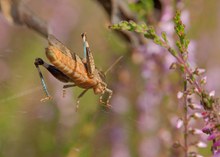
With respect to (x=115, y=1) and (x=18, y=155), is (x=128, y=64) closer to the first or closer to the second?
(x=115, y=1)

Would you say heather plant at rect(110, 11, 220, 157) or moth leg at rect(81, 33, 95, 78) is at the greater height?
moth leg at rect(81, 33, 95, 78)

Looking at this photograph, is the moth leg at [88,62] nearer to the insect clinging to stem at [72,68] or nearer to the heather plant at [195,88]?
the insect clinging to stem at [72,68]

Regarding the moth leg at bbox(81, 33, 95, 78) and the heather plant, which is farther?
the moth leg at bbox(81, 33, 95, 78)

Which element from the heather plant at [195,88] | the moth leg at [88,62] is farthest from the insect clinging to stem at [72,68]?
the heather plant at [195,88]

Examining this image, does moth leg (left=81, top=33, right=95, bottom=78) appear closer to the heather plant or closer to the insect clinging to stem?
the insect clinging to stem

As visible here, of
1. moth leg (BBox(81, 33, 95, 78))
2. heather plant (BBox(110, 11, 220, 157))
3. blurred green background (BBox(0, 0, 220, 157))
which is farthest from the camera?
blurred green background (BBox(0, 0, 220, 157))

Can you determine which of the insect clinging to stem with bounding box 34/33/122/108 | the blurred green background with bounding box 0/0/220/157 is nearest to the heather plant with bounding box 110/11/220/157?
the insect clinging to stem with bounding box 34/33/122/108

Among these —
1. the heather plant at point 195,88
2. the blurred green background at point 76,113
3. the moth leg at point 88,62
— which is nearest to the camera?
the heather plant at point 195,88

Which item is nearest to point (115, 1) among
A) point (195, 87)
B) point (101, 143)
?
point (101, 143)
